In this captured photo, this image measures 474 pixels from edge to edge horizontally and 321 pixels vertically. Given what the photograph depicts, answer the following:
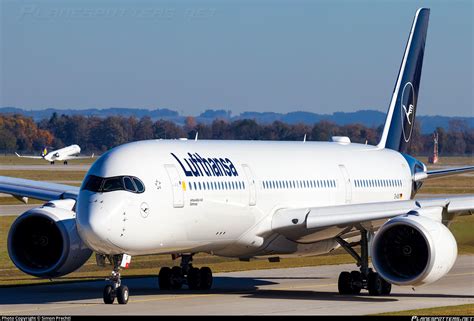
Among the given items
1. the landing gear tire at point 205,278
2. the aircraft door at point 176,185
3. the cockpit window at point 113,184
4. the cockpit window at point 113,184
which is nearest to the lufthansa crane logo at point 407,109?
the landing gear tire at point 205,278

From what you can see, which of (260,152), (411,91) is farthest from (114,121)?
(260,152)

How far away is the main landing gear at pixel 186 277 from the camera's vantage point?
32281mm

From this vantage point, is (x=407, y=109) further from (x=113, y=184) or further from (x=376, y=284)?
(x=113, y=184)

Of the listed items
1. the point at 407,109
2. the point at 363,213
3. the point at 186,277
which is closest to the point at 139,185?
the point at 186,277

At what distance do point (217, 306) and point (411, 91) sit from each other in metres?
18.2

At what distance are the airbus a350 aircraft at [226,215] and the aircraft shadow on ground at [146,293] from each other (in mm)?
688

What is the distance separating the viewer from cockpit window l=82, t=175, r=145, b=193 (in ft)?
87.0

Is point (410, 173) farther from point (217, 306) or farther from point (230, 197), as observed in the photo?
point (217, 306)

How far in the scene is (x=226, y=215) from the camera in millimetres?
29938

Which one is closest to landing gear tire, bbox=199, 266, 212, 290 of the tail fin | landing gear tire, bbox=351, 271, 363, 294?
landing gear tire, bbox=351, 271, 363, 294

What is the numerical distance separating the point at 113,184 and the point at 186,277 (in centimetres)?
664

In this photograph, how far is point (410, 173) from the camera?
1615 inches

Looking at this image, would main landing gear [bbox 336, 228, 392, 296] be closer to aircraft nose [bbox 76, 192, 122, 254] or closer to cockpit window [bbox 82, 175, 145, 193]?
cockpit window [bbox 82, 175, 145, 193]

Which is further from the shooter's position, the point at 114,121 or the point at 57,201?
the point at 114,121
